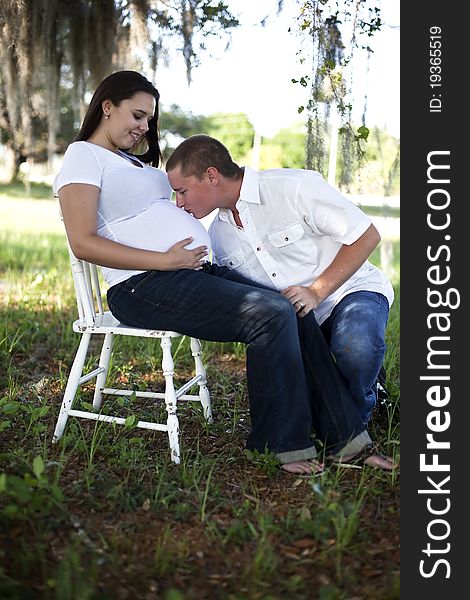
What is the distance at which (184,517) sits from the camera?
231cm

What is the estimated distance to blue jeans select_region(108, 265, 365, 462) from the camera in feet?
8.72

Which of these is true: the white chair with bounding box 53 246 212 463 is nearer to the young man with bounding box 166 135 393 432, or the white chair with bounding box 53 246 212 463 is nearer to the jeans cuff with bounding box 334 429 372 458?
the young man with bounding box 166 135 393 432

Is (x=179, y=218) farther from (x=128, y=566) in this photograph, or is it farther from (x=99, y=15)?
(x=99, y=15)

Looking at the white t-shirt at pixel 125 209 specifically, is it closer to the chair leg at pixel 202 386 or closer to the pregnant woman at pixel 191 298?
the pregnant woman at pixel 191 298

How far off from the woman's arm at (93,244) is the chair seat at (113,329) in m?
0.23

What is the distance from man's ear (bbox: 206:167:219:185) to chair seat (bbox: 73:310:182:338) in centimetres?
59

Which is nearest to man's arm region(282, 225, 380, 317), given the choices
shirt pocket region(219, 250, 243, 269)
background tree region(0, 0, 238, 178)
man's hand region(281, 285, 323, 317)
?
man's hand region(281, 285, 323, 317)

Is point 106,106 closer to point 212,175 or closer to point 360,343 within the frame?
point 212,175

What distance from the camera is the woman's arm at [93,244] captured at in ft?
8.91

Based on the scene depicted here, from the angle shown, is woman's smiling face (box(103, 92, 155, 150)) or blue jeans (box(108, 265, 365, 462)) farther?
woman's smiling face (box(103, 92, 155, 150))

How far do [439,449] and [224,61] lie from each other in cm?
Answer: 258

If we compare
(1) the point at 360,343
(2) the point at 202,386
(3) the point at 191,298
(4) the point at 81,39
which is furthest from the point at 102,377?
(4) the point at 81,39

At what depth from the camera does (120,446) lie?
286cm

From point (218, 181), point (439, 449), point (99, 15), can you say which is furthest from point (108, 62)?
point (439, 449)
